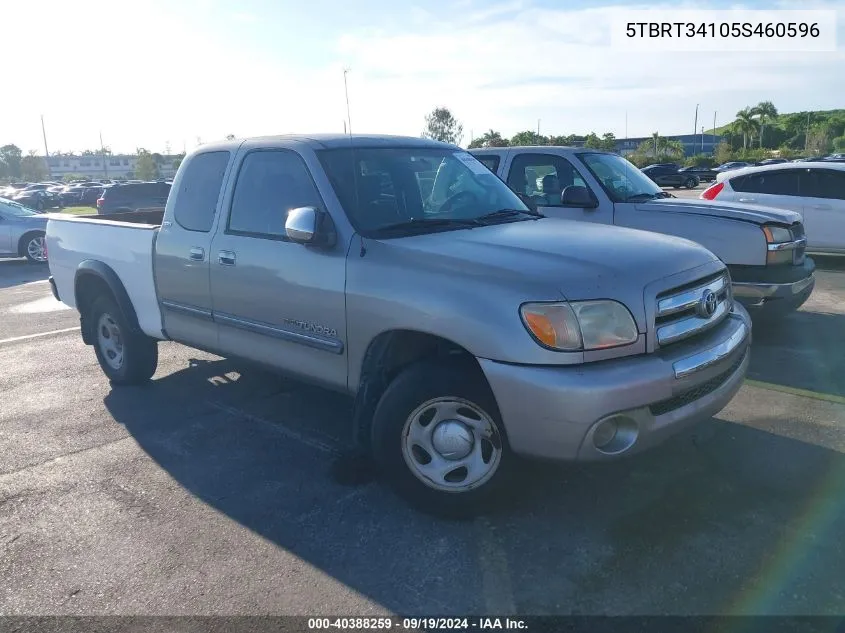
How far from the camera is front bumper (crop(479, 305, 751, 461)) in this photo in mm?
3033

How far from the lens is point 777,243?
652 cm

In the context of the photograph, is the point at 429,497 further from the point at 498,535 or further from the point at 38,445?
the point at 38,445

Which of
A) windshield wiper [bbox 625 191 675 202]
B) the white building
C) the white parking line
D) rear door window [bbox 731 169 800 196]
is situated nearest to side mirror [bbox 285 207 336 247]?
windshield wiper [bbox 625 191 675 202]

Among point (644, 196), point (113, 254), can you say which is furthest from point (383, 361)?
point (644, 196)

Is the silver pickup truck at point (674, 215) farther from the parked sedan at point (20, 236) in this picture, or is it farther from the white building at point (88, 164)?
the white building at point (88, 164)

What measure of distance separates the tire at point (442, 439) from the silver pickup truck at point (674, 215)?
10.0ft

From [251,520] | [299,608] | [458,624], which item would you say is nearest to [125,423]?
[251,520]

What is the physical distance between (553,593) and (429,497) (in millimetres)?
823

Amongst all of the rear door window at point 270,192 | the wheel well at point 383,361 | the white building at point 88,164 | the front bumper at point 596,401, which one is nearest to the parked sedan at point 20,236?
the rear door window at point 270,192

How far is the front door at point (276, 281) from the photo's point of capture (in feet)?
13.0

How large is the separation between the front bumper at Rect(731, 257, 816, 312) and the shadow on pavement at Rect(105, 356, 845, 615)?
2.35 meters

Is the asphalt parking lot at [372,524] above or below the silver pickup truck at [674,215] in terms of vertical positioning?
below

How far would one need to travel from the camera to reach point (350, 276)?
3.80 metres

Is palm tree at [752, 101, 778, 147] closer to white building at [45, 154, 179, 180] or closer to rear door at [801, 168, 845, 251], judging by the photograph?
rear door at [801, 168, 845, 251]
